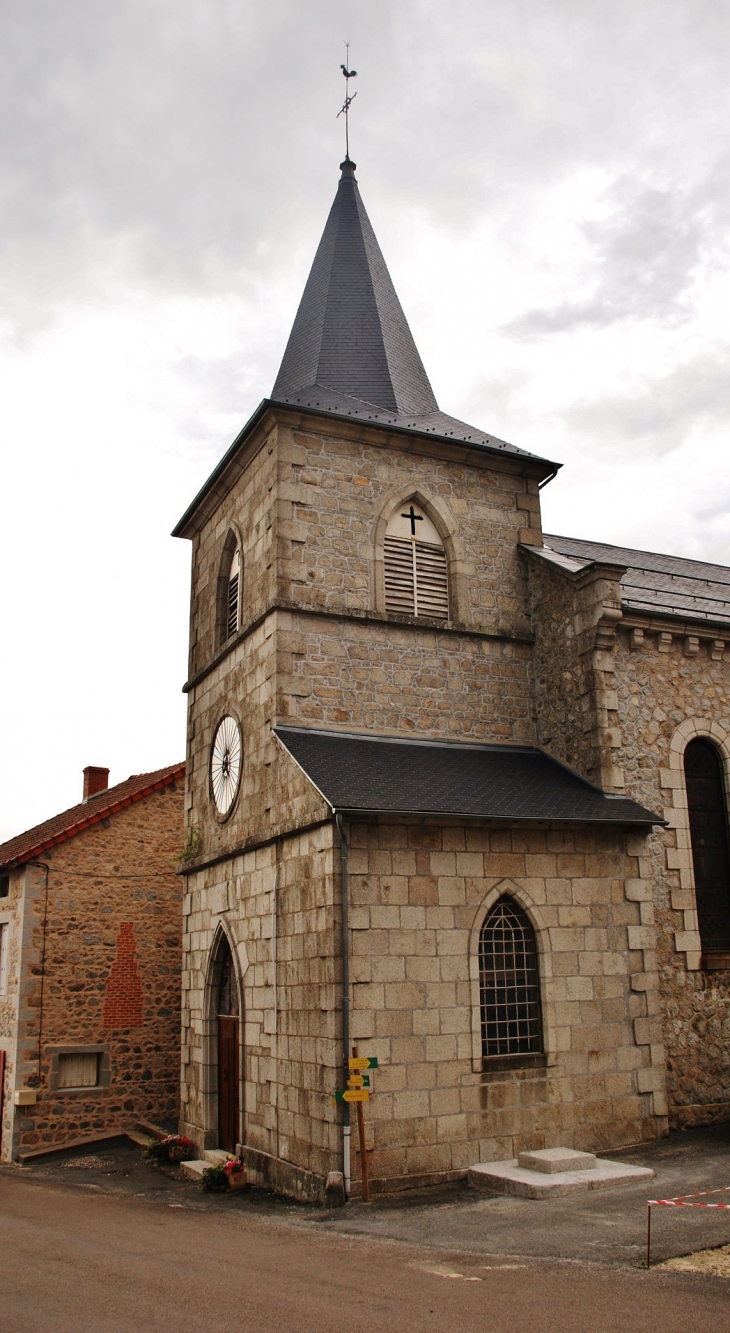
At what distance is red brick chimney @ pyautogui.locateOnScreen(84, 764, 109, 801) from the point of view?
24.1 m

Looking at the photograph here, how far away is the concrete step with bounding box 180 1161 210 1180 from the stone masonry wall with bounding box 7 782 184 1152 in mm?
4817

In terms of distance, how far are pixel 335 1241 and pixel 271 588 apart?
7.05 metres

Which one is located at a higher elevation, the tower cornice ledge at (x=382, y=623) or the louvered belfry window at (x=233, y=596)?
the louvered belfry window at (x=233, y=596)

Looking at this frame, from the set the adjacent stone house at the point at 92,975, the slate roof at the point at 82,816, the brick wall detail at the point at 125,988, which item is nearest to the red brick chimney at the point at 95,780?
the slate roof at the point at 82,816

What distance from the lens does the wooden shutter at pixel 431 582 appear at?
43.8 ft

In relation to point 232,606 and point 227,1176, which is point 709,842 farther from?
point 232,606

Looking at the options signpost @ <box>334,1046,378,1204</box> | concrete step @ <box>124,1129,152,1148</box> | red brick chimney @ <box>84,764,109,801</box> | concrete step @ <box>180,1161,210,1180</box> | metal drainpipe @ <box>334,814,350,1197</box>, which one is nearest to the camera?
signpost @ <box>334,1046,378,1204</box>

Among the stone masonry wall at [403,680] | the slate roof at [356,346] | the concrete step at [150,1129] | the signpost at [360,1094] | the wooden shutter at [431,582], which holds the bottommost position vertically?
the concrete step at [150,1129]

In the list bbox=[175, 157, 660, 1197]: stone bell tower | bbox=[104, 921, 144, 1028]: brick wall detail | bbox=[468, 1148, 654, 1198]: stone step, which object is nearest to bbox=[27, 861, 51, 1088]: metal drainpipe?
bbox=[104, 921, 144, 1028]: brick wall detail

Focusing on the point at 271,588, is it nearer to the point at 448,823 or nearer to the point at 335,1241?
the point at 448,823

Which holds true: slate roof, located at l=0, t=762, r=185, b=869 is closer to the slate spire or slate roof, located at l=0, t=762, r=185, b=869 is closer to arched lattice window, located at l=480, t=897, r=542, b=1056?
the slate spire

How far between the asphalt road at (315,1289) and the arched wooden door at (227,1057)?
3.71 metres

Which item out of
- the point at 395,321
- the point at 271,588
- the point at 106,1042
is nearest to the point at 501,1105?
the point at 271,588

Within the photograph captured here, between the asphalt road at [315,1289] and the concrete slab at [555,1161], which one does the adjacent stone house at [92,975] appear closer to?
the asphalt road at [315,1289]
